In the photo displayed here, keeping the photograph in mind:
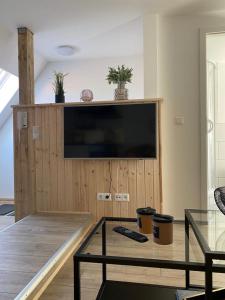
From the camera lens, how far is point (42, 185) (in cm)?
363

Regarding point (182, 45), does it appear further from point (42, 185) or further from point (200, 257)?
point (200, 257)

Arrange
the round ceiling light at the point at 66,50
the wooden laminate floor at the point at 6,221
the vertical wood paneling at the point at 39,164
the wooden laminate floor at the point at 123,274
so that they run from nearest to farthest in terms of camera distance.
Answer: the wooden laminate floor at the point at 123,274 → the vertical wood paneling at the point at 39,164 → the wooden laminate floor at the point at 6,221 → the round ceiling light at the point at 66,50

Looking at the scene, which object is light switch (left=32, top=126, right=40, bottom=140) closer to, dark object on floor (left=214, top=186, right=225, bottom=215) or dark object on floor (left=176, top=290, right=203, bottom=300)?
dark object on floor (left=214, top=186, right=225, bottom=215)

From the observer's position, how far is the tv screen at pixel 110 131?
10.7ft

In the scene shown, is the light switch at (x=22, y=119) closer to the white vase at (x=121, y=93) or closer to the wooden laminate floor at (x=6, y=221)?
the white vase at (x=121, y=93)

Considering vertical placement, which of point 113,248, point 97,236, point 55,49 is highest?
point 55,49

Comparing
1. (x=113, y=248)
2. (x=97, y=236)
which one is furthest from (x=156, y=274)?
(x=97, y=236)

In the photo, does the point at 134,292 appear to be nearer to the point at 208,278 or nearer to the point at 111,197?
the point at 208,278

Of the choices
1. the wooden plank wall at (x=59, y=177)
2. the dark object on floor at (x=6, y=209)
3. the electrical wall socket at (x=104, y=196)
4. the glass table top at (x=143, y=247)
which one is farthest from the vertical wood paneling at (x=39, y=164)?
the glass table top at (x=143, y=247)

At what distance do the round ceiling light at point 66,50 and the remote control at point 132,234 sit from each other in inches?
129

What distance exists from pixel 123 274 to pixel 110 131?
1.64 m

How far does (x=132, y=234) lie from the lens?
179 cm

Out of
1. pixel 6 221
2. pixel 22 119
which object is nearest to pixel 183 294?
pixel 22 119

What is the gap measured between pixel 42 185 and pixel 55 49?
2196 millimetres
